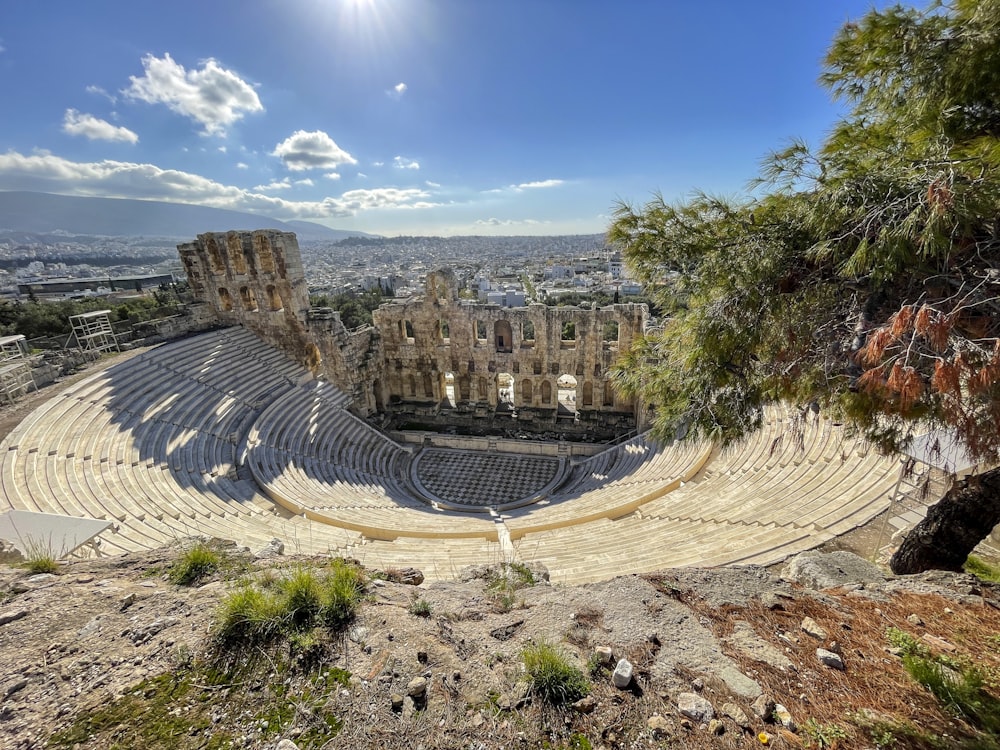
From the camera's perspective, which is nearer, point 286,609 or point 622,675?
point 622,675

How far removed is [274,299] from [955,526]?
23723 mm

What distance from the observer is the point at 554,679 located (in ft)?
10.9

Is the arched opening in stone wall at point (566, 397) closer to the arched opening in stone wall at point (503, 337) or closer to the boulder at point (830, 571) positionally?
the arched opening in stone wall at point (503, 337)

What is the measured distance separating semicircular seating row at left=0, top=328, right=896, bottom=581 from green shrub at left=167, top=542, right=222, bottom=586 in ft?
12.1

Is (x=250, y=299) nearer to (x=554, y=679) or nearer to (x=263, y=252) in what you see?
(x=263, y=252)

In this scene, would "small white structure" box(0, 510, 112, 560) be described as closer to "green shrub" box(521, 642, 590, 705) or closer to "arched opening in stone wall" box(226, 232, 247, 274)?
"green shrub" box(521, 642, 590, 705)

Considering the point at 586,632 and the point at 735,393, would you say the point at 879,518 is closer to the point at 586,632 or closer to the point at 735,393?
the point at 735,393

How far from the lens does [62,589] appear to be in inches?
186

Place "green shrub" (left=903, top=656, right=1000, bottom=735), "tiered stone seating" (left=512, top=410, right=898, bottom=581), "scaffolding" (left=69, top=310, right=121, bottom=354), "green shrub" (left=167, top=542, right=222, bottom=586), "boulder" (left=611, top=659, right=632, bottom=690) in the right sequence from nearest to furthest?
1. "green shrub" (left=903, top=656, right=1000, bottom=735)
2. "boulder" (left=611, top=659, right=632, bottom=690)
3. "green shrub" (left=167, top=542, right=222, bottom=586)
4. "tiered stone seating" (left=512, top=410, right=898, bottom=581)
5. "scaffolding" (left=69, top=310, right=121, bottom=354)

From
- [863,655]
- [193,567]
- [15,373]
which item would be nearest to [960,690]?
[863,655]

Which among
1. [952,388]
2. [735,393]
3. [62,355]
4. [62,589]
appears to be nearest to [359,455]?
[62,355]

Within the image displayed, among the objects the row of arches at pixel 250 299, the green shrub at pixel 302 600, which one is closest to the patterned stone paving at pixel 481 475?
the row of arches at pixel 250 299

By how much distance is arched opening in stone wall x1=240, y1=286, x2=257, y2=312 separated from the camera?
20.4 metres

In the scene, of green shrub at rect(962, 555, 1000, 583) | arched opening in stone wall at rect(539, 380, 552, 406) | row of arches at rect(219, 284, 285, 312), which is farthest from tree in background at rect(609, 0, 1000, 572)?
row of arches at rect(219, 284, 285, 312)
